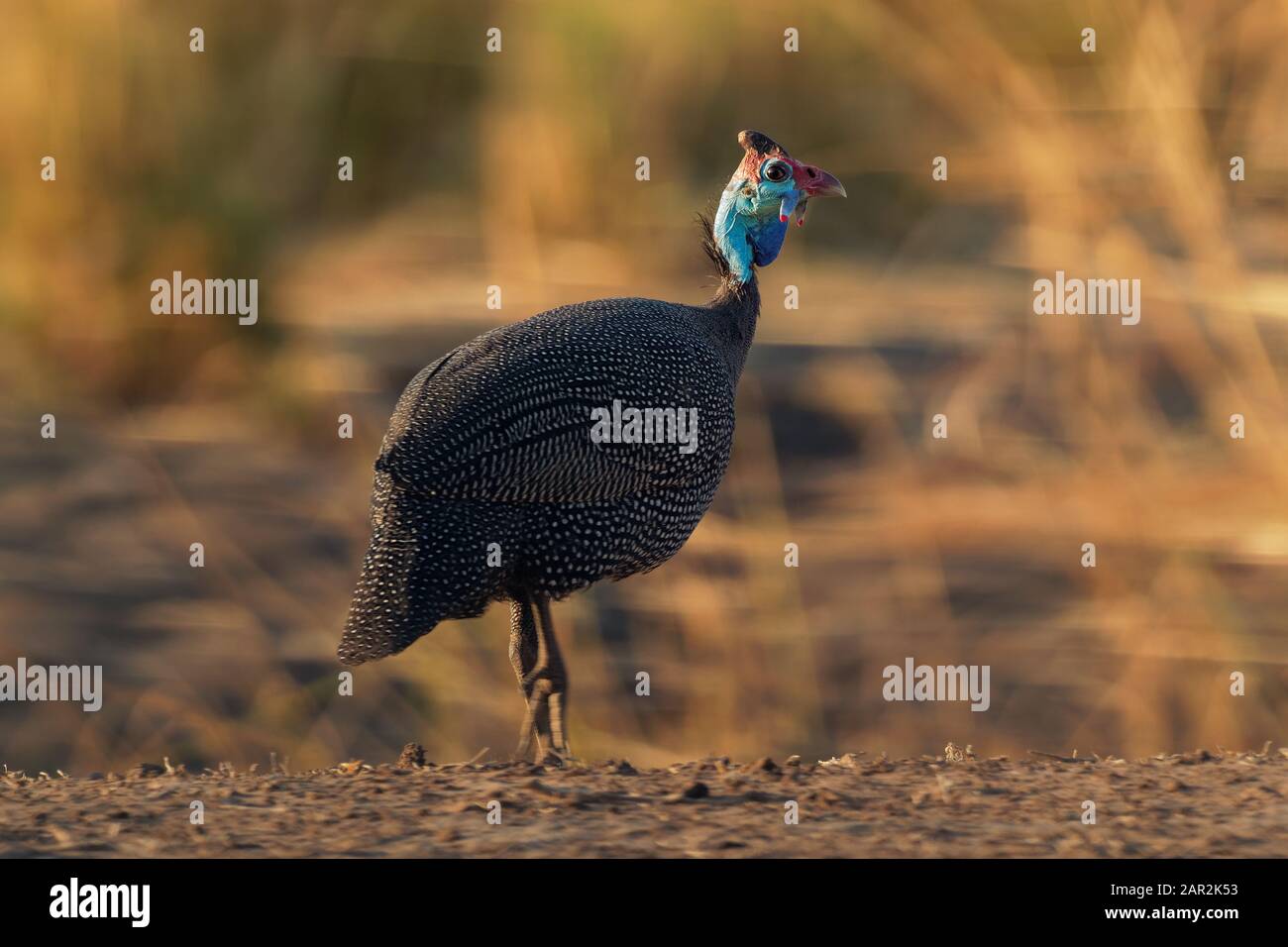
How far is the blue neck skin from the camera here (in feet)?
22.0

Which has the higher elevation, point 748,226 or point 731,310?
point 748,226

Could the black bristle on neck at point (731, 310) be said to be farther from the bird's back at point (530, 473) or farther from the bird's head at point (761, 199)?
the bird's back at point (530, 473)

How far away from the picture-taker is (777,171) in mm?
6656

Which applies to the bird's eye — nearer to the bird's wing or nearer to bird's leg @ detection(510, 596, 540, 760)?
the bird's wing

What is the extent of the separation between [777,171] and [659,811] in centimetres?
246

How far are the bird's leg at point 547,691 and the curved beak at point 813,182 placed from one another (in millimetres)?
1732

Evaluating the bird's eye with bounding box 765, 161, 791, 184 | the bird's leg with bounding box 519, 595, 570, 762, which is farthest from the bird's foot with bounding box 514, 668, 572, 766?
the bird's eye with bounding box 765, 161, 791, 184

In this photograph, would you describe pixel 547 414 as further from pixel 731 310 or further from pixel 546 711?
pixel 731 310

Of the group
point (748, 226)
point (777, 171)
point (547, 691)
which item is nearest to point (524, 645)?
point (547, 691)

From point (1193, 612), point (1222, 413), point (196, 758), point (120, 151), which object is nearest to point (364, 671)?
point (196, 758)

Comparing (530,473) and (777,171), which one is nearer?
(530,473)

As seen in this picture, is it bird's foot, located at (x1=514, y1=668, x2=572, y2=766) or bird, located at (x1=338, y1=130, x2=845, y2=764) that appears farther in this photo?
bird's foot, located at (x1=514, y1=668, x2=572, y2=766)

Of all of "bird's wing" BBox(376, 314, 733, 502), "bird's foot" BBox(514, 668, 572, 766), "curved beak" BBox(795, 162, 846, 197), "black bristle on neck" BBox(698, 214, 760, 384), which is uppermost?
"curved beak" BBox(795, 162, 846, 197)

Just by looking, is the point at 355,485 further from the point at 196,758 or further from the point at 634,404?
the point at 634,404
